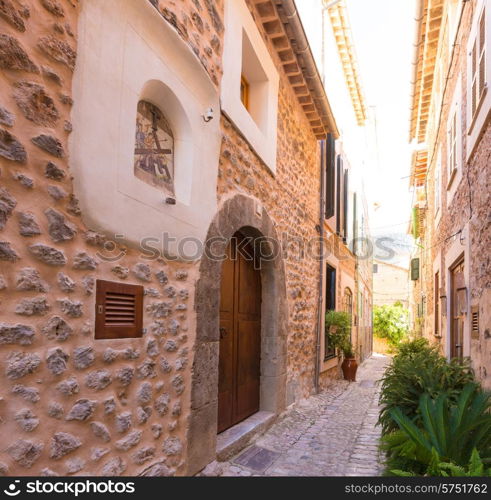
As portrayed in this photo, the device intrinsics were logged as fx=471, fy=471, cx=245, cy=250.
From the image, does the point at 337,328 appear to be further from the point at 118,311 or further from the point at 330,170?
the point at 118,311

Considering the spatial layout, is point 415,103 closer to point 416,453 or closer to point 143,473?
point 416,453

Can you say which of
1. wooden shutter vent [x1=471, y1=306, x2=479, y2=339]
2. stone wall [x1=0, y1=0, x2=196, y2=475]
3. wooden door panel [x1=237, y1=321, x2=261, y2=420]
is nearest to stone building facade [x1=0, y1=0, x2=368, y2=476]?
stone wall [x1=0, y1=0, x2=196, y2=475]

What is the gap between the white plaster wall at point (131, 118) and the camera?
93.0 inches

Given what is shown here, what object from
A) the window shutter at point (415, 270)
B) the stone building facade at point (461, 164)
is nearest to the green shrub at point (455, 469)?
the stone building facade at point (461, 164)

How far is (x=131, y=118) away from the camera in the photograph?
277cm

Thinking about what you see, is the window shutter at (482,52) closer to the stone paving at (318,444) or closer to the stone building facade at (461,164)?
the stone building facade at (461,164)

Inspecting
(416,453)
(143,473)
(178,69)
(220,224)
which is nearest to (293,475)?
(416,453)

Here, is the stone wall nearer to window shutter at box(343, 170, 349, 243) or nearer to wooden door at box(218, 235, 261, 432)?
wooden door at box(218, 235, 261, 432)

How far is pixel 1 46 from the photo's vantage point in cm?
188

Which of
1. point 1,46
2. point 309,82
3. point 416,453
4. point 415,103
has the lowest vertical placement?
point 416,453

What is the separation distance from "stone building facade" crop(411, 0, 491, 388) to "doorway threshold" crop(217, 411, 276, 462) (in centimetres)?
219

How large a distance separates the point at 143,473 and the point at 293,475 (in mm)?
1536

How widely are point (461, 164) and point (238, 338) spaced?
342cm

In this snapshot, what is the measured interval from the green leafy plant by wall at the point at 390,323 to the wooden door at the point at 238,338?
19256 mm
